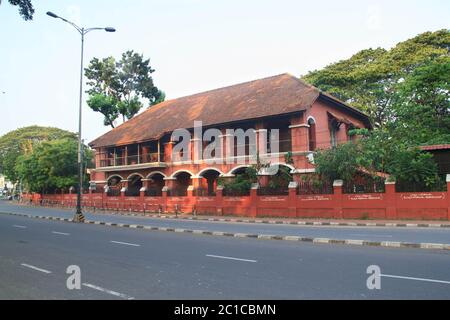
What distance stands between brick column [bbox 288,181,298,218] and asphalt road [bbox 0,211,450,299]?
507 inches

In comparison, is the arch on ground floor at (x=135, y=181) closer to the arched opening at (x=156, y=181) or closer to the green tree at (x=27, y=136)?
the arched opening at (x=156, y=181)

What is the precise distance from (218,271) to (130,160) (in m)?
33.9

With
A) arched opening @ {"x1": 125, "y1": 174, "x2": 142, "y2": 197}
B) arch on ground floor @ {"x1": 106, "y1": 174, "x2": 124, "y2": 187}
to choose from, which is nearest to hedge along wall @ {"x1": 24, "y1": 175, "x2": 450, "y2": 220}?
arched opening @ {"x1": 125, "y1": 174, "x2": 142, "y2": 197}

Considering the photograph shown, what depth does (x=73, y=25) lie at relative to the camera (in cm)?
2270

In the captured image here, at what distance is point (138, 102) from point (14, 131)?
41.9 m

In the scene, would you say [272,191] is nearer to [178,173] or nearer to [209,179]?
[209,179]

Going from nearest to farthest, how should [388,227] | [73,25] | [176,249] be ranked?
1. [176,249]
2. [388,227]
3. [73,25]

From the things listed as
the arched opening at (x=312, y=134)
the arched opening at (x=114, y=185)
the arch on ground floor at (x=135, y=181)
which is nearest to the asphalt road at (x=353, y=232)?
the arched opening at (x=312, y=134)

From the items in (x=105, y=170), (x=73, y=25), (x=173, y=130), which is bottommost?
(x=105, y=170)

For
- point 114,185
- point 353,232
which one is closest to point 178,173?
point 114,185

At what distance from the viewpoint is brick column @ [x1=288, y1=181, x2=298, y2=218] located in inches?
979

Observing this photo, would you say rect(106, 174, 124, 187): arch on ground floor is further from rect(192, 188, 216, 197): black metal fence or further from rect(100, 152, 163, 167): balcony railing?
rect(192, 188, 216, 197): black metal fence
